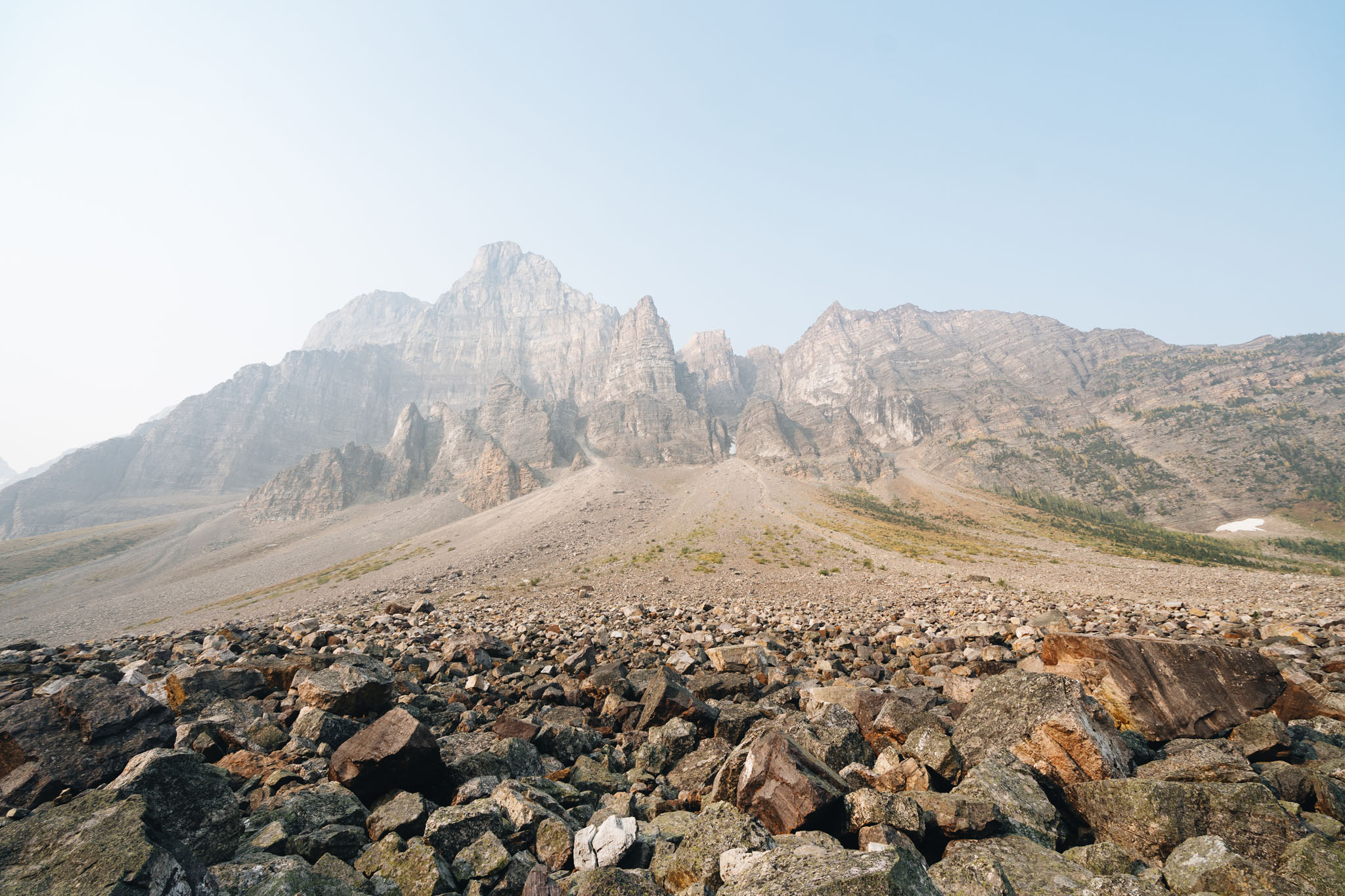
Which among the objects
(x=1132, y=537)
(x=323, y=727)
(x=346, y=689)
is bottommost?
(x=1132, y=537)

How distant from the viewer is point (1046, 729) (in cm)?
655

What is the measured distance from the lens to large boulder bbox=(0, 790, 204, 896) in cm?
360

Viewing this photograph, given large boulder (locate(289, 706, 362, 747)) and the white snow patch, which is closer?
large boulder (locate(289, 706, 362, 747))

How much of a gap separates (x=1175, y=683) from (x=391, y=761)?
12.3m

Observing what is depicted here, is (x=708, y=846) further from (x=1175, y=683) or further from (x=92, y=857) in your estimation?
(x=1175, y=683)

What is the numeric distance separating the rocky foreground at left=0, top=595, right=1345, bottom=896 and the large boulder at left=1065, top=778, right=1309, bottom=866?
20mm

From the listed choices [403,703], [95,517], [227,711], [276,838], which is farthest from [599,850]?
[95,517]

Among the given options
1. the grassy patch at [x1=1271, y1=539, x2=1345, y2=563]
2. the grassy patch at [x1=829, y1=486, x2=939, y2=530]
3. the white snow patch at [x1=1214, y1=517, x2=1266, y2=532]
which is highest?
the grassy patch at [x1=829, y1=486, x2=939, y2=530]

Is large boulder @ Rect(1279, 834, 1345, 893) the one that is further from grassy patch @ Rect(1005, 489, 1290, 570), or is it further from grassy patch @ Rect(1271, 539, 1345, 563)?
grassy patch @ Rect(1271, 539, 1345, 563)

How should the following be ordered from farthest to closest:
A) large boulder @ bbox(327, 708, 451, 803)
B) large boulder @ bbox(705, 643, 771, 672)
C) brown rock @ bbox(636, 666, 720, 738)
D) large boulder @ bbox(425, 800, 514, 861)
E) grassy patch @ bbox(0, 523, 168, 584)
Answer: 1. grassy patch @ bbox(0, 523, 168, 584)
2. large boulder @ bbox(705, 643, 771, 672)
3. brown rock @ bbox(636, 666, 720, 738)
4. large boulder @ bbox(327, 708, 451, 803)
5. large boulder @ bbox(425, 800, 514, 861)

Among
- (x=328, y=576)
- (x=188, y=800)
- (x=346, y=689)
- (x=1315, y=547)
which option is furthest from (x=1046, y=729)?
(x=1315, y=547)

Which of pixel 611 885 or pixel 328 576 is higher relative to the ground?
pixel 611 885

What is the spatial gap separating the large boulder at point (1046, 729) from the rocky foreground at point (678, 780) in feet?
0.11

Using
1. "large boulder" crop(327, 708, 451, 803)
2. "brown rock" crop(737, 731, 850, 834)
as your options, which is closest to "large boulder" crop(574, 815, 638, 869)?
Result: "brown rock" crop(737, 731, 850, 834)
